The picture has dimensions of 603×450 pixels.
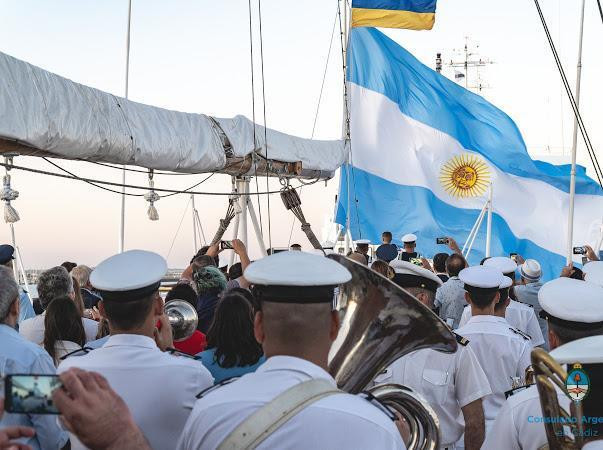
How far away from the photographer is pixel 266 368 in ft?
7.03

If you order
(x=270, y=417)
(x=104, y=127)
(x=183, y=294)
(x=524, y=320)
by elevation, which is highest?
(x=104, y=127)

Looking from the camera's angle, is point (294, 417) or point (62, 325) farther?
point (62, 325)

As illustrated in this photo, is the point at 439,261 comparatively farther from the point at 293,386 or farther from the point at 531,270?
the point at 293,386

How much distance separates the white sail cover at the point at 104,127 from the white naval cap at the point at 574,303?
292 cm

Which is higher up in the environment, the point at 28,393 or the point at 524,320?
the point at 28,393

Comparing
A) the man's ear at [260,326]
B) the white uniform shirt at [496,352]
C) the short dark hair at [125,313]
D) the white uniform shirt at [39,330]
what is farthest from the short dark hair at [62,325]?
the man's ear at [260,326]

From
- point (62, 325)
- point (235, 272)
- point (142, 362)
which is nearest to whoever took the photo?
point (142, 362)

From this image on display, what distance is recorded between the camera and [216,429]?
2055 mm

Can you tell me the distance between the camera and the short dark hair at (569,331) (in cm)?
262

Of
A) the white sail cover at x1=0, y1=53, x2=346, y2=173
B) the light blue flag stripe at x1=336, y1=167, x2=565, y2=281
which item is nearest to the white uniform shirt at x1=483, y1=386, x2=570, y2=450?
the white sail cover at x1=0, y1=53, x2=346, y2=173

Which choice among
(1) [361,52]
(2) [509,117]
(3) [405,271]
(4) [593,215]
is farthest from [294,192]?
(4) [593,215]

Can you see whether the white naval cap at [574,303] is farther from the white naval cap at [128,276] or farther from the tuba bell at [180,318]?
the tuba bell at [180,318]

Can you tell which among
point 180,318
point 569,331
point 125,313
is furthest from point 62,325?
point 569,331

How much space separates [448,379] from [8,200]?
279 cm
